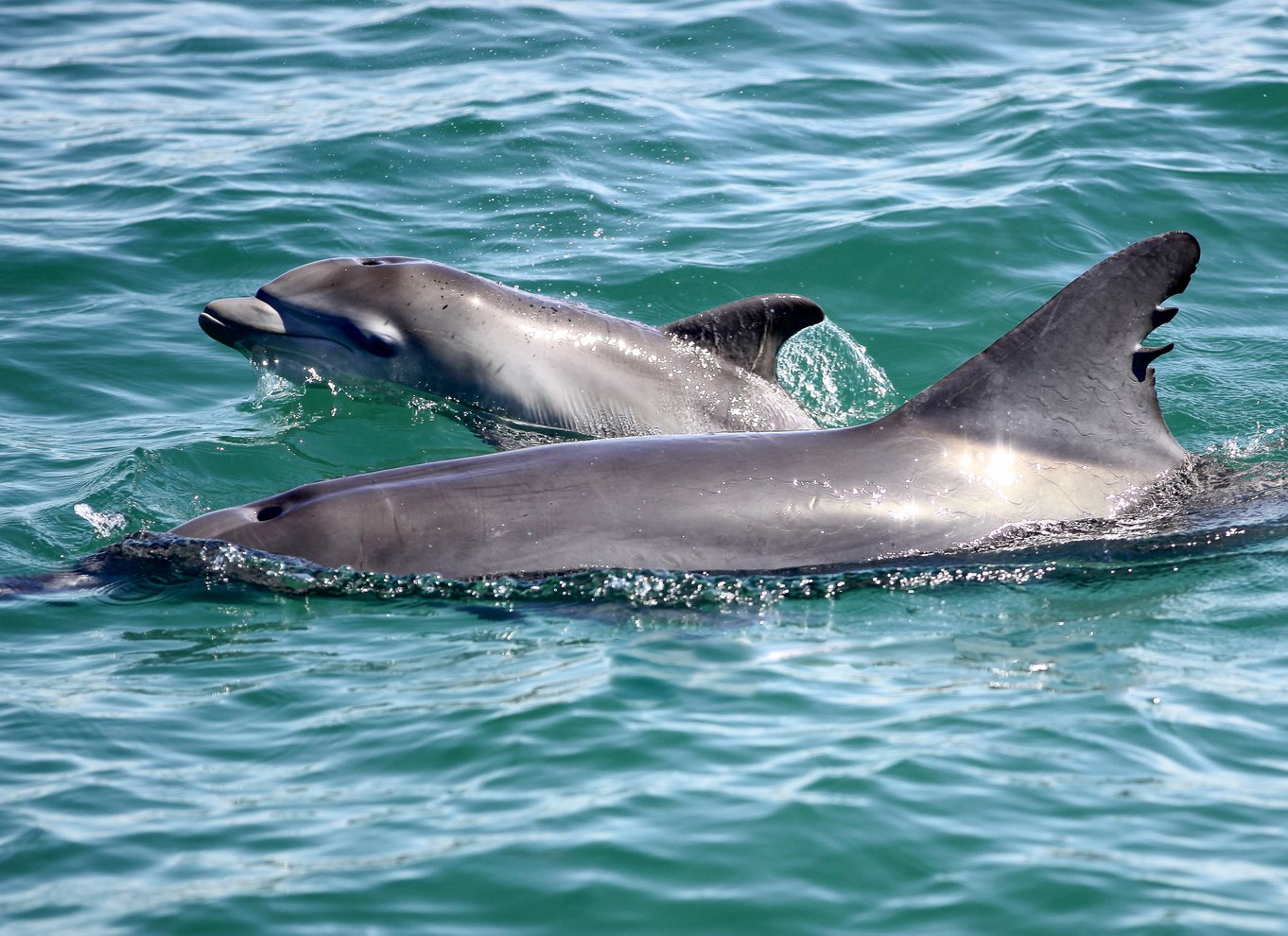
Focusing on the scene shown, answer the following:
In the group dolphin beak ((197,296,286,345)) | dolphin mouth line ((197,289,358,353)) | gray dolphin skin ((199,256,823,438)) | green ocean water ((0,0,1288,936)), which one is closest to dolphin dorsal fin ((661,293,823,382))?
gray dolphin skin ((199,256,823,438))

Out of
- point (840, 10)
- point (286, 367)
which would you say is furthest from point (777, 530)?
point (840, 10)

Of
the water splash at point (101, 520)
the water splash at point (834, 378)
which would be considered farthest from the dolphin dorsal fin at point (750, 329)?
the water splash at point (101, 520)

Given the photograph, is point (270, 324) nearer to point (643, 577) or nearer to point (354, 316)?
point (354, 316)

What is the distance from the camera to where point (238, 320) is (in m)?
11.4

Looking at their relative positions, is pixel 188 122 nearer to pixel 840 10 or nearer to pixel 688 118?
pixel 688 118

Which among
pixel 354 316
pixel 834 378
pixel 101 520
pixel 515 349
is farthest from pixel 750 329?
pixel 101 520

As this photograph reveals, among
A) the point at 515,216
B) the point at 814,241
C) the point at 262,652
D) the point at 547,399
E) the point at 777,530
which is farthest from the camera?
the point at 515,216

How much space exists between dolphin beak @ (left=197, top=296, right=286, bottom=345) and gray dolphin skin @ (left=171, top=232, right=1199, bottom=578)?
2882 mm

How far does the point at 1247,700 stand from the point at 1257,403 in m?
5.71

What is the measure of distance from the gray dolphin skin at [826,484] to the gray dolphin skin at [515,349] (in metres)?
2.44

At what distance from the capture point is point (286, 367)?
465 inches

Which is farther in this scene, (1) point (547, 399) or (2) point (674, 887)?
(1) point (547, 399)

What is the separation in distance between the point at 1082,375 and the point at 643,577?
2.70 m

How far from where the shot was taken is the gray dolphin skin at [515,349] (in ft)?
37.3
